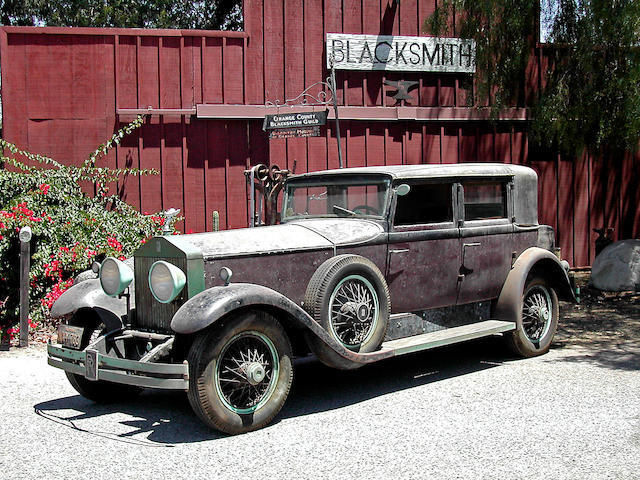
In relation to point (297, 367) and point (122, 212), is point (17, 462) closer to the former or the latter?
point (297, 367)

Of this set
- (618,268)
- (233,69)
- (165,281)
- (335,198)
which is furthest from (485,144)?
(165,281)

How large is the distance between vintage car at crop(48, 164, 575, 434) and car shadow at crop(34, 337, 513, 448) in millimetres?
235

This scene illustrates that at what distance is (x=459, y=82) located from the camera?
1136 cm

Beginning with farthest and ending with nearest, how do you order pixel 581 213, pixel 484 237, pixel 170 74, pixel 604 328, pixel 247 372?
pixel 581 213 → pixel 170 74 → pixel 604 328 → pixel 484 237 → pixel 247 372

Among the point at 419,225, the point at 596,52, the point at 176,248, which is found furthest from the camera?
the point at 596,52

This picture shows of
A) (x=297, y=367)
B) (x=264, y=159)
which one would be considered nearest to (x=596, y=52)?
(x=264, y=159)

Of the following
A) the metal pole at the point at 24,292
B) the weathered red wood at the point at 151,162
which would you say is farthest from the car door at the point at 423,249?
the weathered red wood at the point at 151,162

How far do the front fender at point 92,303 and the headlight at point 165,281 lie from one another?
2.08 feet

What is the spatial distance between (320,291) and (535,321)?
2.71 meters

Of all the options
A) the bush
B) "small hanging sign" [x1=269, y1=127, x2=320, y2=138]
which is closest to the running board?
"small hanging sign" [x1=269, y1=127, x2=320, y2=138]

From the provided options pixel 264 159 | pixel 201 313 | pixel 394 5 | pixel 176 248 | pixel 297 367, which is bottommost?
pixel 297 367

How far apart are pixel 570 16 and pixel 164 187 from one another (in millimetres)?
6192

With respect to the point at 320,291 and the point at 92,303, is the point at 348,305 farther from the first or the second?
the point at 92,303

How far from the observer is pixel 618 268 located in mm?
9914
